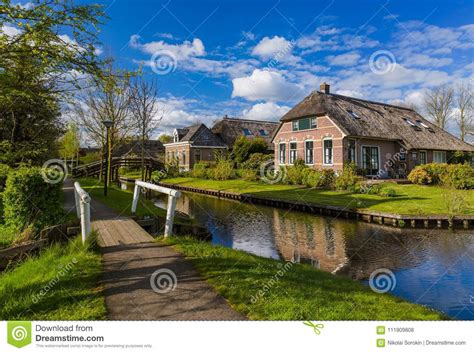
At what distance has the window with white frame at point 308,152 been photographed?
87.2ft

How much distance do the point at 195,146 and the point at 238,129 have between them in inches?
279

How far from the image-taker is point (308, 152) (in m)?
26.9

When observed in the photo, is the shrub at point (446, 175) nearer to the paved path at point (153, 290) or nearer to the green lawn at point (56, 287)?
the paved path at point (153, 290)

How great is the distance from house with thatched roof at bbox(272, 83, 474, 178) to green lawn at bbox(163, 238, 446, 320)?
19.6 meters

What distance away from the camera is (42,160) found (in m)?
14.5

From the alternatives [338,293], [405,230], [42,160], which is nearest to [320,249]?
[405,230]

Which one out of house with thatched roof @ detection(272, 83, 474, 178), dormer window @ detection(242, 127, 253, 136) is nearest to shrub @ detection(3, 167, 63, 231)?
house with thatched roof @ detection(272, 83, 474, 178)

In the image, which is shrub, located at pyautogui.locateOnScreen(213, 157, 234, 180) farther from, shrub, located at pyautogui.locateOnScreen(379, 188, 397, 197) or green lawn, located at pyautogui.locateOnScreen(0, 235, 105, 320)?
green lawn, located at pyautogui.locateOnScreen(0, 235, 105, 320)

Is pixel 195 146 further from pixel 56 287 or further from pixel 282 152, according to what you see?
pixel 56 287

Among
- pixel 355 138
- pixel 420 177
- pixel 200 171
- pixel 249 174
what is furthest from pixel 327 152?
pixel 200 171

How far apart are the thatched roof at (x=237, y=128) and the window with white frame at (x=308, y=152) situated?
1200 centimetres

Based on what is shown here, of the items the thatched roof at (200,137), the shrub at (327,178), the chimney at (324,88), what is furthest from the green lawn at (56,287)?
the thatched roof at (200,137)
